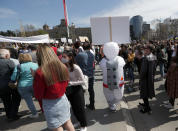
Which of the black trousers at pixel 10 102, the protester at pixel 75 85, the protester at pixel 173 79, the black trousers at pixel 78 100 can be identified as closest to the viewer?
the protester at pixel 75 85

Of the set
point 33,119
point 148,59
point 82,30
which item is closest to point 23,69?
point 33,119

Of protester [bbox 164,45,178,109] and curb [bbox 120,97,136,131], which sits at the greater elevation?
protester [bbox 164,45,178,109]

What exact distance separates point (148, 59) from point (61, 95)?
7.12 ft

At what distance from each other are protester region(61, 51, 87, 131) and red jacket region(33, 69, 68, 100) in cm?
62

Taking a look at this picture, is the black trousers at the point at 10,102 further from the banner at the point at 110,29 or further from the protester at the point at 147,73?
the protester at the point at 147,73

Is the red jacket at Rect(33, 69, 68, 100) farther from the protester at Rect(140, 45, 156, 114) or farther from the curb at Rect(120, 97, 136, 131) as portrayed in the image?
the protester at Rect(140, 45, 156, 114)

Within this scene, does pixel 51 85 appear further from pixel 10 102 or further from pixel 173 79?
pixel 173 79

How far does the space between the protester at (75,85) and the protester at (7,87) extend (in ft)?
5.20

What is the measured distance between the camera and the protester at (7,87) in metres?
3.00

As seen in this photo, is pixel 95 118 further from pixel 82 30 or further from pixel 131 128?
pixel 82 30

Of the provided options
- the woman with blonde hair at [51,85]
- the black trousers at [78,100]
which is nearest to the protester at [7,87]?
the black trousers at [78,100]

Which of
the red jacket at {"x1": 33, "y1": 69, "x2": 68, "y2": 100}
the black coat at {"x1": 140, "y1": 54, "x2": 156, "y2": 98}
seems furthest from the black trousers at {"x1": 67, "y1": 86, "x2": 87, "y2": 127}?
the black coat at {"x1": 140, "y1": 54, "x2": 156, "y2": 98}

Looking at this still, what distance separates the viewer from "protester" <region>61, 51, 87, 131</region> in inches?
93.9

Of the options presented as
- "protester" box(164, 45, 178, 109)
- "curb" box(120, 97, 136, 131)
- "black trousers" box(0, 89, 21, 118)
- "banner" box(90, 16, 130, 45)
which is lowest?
"curb" box(120, 97, 136, 131)
